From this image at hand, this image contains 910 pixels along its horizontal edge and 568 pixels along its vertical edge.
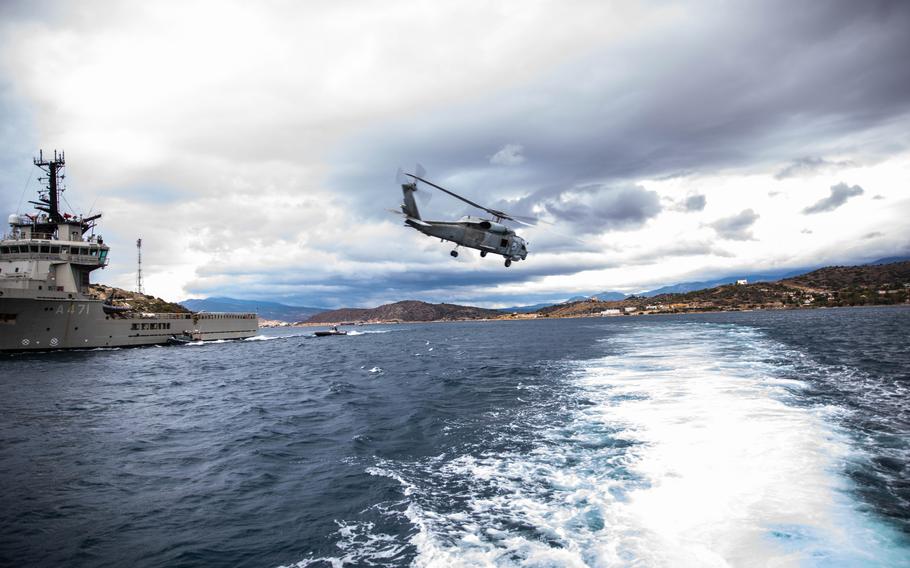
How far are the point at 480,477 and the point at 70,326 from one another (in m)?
78.5

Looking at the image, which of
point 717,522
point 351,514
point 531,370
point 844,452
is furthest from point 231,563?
point 531,370

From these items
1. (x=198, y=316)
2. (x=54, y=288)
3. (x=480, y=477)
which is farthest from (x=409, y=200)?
(x=198, y=316)

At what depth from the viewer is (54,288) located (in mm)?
64938

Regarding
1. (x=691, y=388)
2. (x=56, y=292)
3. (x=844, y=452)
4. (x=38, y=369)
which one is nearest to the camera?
(x=844, y=452)

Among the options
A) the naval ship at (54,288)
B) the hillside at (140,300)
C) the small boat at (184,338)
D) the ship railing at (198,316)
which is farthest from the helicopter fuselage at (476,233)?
the hillside at (140,300)

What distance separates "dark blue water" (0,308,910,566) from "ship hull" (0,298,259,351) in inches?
1766

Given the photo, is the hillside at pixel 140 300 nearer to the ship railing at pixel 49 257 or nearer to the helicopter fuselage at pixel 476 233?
the ship railing at pixel 49 257

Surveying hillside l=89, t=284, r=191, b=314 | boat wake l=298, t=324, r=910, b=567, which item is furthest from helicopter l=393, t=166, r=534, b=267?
hillside l=89, t=284, r=191, b=314

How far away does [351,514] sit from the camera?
36.6ft

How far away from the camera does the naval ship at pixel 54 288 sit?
60875 mm

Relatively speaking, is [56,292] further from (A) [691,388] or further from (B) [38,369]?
(A) [691,388]

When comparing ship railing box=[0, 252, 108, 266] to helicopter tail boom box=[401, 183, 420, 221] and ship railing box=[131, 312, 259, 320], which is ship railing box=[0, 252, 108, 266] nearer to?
ship railing box=[131, 312, 259, 320]

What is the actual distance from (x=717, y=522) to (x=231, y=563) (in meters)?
10.5

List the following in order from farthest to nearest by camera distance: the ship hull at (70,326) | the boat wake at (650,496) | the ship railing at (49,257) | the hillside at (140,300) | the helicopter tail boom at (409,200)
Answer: the hillside at (140,300), the ship railing at (49,257), the ship hull at (70,326), the helicopter tail boom at (409,200), the boat wake at (650,496)
